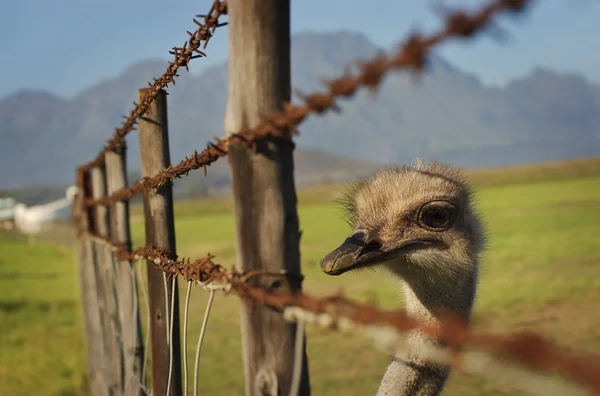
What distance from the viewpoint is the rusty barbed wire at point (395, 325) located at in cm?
77

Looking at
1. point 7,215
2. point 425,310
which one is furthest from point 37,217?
point 425,310

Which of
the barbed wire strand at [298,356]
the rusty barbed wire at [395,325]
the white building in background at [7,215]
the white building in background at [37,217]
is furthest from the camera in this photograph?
the white building in background at [7,215]

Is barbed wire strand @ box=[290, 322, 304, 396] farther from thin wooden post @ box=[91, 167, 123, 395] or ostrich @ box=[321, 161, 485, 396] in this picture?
thin wooden post @ box=[91, 167, 123, 395]

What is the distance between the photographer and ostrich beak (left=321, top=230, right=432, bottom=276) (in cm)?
187

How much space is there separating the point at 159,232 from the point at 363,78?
1340 mm

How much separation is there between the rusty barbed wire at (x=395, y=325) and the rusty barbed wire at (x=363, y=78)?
0.76ft

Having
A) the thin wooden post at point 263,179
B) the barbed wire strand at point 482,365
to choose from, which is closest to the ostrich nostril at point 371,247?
the thin wooden post at point 263,179

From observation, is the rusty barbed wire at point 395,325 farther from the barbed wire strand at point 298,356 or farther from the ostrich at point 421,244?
the ostrich at point 421,244

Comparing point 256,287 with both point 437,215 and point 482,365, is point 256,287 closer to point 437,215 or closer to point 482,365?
point 482,365

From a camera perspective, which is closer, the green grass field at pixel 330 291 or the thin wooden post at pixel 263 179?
the thin wooden post at pixel 263 179

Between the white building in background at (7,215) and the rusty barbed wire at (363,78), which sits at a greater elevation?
the white building in background at (7,215)

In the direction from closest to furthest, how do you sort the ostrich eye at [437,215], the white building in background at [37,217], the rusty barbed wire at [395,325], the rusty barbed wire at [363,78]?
1. the rusty barbed wire at [395,325]
2. the rusty barbed wire at [363,78]
3. the ostrich eye at [437,215]
4. the white building in background at [37,217]

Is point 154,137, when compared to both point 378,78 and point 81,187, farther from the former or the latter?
point 81,187

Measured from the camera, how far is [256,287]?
1.35m
